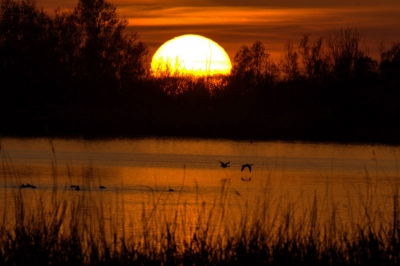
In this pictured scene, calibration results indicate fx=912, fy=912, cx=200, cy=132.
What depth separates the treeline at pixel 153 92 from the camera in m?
45.2

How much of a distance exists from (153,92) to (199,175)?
28.2m

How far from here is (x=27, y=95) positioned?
49812 mm

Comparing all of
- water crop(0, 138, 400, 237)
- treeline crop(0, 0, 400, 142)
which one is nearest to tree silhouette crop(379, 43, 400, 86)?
treeline crop(0, 0, 400, 142)

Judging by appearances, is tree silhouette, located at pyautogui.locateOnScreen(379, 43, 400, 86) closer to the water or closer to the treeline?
the treeline

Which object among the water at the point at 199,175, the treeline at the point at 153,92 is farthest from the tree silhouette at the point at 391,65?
the water at the point at 199,175

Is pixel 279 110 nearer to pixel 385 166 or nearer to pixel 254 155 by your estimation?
pixel 254 155

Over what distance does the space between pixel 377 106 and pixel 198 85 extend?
37.6 ft

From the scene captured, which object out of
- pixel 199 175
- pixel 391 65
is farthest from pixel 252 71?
pixel 199 175

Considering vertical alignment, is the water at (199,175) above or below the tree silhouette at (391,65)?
below

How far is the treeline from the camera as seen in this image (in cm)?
4519

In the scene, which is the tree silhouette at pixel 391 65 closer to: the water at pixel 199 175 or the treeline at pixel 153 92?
the treeline at pixel 153 92

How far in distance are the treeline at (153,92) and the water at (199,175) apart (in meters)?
4.28

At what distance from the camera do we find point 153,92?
53312mm

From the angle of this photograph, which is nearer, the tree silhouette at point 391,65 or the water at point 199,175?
the water at point 199,175
